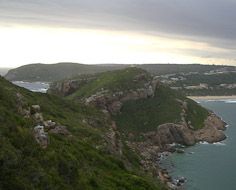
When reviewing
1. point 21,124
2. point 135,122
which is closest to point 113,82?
point 135,122

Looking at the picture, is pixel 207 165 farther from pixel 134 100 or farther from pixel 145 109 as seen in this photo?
pixel 134 100

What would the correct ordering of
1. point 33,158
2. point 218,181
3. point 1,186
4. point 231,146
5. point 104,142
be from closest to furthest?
point 1,186 → point 33,158 → point 104,142 → point 218,181 → point 231,146

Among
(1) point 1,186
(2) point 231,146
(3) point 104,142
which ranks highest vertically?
(1) point 1,186

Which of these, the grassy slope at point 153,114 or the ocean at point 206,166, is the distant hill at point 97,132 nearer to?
the grassy slope at point 153,114

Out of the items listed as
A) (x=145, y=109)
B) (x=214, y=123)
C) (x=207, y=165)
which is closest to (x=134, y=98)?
(x=145, y=109)

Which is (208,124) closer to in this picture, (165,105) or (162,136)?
(165,105)

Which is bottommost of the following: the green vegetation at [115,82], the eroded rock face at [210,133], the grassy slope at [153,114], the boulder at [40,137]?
the eroded rock face at [210,133]

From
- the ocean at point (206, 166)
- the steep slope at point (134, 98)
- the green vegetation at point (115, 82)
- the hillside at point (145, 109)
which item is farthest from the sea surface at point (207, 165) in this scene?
the green vegetation at point (115, 82)

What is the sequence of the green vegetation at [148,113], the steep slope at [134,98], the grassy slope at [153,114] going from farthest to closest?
the steep slope at [134,98] → the grassy slope at [153,114] → the green vegetation at [148,113]
